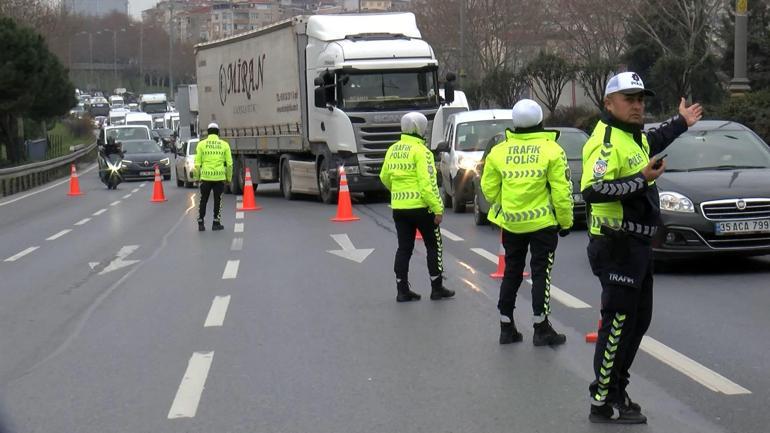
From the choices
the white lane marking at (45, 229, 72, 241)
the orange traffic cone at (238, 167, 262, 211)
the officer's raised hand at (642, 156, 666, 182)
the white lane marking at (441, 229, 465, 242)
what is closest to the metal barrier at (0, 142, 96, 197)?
the orange traffic cone at (238, 167, 262, 211)

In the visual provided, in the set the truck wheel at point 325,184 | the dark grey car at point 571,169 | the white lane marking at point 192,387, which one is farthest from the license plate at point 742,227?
the truck wheel at point 325,184

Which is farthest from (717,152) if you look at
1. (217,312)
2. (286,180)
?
(286,180)

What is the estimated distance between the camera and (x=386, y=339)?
347 inches

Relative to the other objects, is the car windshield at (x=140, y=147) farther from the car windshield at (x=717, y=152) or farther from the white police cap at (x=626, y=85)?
the white police cap at (x=626, y=85)

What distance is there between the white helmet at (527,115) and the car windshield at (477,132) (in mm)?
13259

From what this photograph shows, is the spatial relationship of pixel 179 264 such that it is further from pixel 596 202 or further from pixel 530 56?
pixel 530 56

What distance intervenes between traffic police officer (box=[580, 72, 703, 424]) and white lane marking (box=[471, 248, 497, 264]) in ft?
24.6

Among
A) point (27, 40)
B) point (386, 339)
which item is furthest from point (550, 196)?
point (27, 40)

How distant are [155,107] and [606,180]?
89090 mm

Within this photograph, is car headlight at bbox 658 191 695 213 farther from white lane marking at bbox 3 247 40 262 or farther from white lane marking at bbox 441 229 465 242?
white lane marking at bbox 3 247 40 262

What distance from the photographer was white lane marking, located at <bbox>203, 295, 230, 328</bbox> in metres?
9.77

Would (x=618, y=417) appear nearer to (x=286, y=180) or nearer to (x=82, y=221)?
(x=82, y=221)

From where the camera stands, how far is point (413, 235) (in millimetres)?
10781

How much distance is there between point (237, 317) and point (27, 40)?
39452 millimetres
